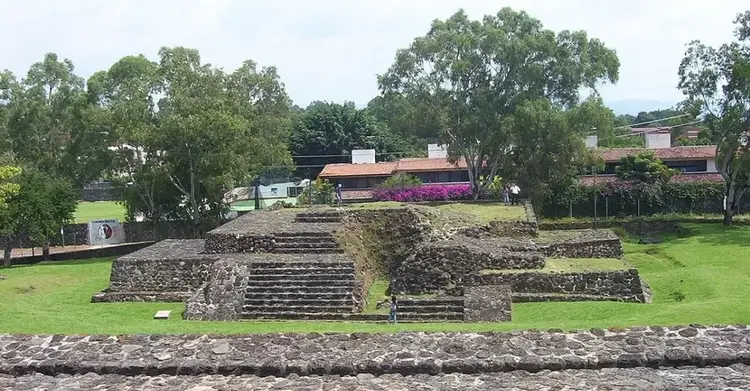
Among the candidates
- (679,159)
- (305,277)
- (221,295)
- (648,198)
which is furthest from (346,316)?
(679,159)

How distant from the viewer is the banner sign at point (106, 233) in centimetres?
3278

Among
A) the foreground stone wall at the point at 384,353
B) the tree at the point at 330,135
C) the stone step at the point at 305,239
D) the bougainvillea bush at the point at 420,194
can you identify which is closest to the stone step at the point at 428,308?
the stone step at the point at 305,239

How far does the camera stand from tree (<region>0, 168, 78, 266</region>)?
2559 cm

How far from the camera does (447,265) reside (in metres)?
17.9

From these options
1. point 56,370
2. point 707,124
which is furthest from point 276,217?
point 707,124

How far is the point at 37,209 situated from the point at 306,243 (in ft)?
41.8

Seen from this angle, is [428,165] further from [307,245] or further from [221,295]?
[221,295]

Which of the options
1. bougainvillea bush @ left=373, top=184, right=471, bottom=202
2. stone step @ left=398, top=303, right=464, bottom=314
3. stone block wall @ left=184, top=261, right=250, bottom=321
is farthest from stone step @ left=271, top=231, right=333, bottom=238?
bougainvillea bush @ left=373, top=184, right=471, bottom=202

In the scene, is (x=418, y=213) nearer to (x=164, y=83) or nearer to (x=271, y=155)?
(x=271, y=155)

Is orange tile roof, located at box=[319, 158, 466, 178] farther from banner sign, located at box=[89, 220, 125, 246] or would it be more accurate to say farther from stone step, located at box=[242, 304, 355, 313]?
stone step, located at box=[242, 304, 355, 313]

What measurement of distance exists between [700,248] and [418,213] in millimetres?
11144

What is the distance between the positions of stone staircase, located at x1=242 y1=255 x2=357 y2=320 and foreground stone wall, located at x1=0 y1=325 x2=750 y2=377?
9434mm

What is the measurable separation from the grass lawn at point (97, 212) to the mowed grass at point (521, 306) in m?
19.0

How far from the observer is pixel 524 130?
29.7 m
